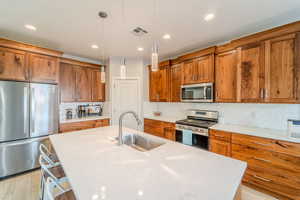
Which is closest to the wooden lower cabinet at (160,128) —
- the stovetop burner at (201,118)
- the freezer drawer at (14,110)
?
the stovetop burner at (201,118)

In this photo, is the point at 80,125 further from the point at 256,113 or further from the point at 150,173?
the point at 256,113

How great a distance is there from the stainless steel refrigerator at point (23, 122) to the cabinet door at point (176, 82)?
291 cm

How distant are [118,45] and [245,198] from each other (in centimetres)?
363

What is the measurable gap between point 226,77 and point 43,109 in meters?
3.88

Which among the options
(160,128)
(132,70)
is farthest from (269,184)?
(132,70)

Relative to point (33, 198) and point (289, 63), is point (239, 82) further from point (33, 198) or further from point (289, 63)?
point (33, 198)

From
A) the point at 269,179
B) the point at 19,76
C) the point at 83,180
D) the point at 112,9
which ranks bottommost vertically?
the point at 269,179

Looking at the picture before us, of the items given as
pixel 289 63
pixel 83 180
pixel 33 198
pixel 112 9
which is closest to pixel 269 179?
pixel 289 63

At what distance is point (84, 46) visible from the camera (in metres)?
2.98

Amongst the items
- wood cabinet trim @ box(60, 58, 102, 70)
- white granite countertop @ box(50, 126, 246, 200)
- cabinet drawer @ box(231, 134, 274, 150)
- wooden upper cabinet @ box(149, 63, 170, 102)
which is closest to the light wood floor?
cabinet drawer @ box(231, 134, 274, 150)

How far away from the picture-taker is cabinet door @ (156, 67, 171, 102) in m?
3.58

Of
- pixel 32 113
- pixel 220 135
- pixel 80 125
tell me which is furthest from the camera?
pixel 80 125

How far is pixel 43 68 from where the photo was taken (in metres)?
2.75

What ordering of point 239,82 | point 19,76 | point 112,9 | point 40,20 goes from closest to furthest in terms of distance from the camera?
point 112,9, point 40,20, point 239,82, point 19,76
